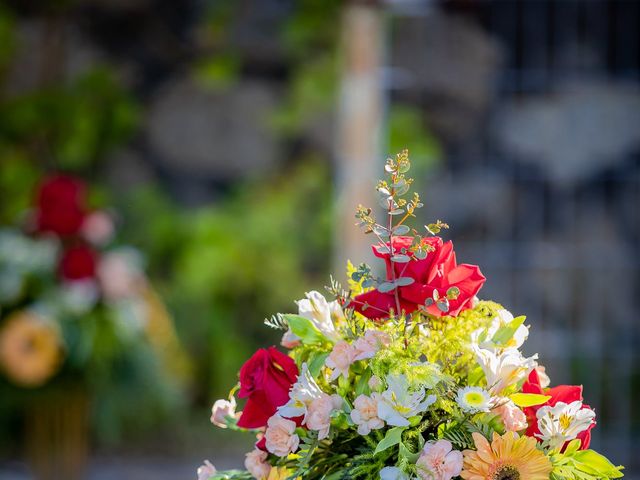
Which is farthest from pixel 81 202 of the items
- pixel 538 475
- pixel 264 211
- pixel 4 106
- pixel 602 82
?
pixel 602 82

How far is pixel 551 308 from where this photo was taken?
177 inches

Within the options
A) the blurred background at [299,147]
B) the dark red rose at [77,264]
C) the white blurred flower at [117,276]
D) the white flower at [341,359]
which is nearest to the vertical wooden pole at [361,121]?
the blurred background at [299,147]

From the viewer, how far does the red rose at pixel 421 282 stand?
1.07 meters

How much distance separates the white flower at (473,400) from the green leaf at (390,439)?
0.21 ft

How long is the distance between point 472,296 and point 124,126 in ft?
12.1

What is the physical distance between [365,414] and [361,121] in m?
3.01

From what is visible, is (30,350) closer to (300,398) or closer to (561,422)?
(300,398)

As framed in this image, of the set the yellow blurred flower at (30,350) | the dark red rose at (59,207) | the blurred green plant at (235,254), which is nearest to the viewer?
the yellow blurred flower at (30,350)

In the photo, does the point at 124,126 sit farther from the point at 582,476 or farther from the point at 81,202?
the point at 582,476

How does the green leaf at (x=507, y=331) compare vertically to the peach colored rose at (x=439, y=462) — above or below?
above

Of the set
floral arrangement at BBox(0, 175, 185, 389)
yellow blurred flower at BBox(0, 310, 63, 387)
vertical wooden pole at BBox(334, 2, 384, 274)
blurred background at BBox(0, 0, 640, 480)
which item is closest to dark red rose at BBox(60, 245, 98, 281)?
floral arrangement at BBox(0, 175, 185, 389)

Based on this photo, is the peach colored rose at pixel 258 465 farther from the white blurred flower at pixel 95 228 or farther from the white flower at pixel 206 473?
the white blurred flower at pixel 95 228

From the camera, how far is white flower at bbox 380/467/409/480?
99 centimetres

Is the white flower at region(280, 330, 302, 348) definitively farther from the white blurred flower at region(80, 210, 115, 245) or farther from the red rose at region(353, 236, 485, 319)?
the white blurred flower at region(80, 210, 115, 245)
